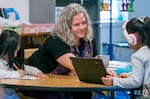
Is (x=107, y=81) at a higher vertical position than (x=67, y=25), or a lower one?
lower

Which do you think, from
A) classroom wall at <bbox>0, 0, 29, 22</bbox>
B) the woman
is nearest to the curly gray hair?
the woman

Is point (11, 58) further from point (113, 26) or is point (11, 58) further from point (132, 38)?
point (113, 26)

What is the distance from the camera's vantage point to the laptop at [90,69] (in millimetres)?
1904

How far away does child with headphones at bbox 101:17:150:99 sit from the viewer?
1818 millimetres

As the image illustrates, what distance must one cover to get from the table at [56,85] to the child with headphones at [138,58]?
0.19 feet

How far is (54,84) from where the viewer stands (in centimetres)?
197

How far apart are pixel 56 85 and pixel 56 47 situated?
18.6 inches

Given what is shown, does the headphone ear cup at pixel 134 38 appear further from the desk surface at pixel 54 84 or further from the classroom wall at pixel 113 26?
the classroom wall at pixel 113 26

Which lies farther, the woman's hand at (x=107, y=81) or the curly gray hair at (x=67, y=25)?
the curly gray hair at (x=67, y=25)

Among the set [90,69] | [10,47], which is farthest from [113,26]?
[90,69]

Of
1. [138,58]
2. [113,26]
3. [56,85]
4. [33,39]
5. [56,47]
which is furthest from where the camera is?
[113,26]

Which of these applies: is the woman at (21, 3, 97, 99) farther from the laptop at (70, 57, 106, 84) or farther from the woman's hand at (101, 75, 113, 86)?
the woman's hand at (101, 75, 113, 86)

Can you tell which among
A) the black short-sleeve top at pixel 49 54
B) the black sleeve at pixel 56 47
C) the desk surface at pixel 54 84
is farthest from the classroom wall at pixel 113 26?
the desk surface at pixel 54 84

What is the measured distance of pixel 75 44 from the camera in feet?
7.95
